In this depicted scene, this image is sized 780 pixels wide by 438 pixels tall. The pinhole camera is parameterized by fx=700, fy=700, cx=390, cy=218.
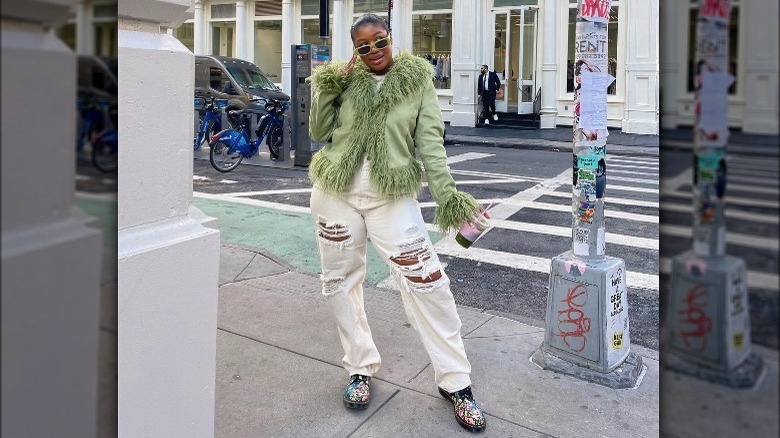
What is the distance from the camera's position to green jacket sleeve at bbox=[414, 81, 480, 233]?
3135 mm

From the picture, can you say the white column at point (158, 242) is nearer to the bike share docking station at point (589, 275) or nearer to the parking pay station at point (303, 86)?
the bike share docking station at point (589, 275)

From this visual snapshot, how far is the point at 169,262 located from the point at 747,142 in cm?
191

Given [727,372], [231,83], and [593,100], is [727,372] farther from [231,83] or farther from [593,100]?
[231,83]

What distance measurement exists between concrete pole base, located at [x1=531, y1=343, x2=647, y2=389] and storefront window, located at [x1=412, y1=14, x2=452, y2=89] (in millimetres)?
19542

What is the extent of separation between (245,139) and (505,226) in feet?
20.8

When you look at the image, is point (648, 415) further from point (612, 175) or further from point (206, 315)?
point (612, 175)

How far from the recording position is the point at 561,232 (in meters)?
7.52

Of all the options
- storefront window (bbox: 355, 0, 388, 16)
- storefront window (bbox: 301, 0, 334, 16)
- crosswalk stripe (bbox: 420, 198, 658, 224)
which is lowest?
crosswalk stripe (bbox: 420, 198, 658, 224)

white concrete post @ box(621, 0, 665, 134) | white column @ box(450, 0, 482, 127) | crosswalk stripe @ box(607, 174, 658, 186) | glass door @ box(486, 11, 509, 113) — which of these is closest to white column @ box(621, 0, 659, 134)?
white concrete post @ box(621, 0, 665, 134)

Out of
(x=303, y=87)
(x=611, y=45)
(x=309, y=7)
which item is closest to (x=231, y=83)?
(x=303, y=87)

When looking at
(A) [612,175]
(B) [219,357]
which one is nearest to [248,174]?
(A) [612,175]

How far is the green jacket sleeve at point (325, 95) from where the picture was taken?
322 cm

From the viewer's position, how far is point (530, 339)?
4.30 m

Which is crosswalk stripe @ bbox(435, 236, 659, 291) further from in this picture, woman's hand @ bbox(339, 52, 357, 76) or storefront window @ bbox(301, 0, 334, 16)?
storefront window @ bbox(301, 0, 334, 16)
